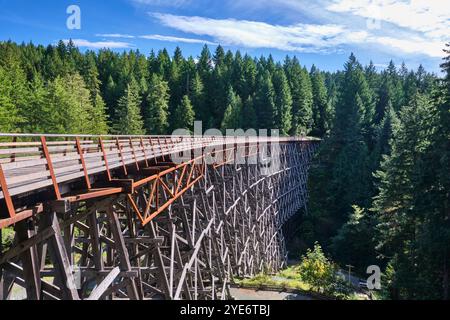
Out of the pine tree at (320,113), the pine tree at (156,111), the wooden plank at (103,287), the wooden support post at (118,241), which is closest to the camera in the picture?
the wooden plank at (103,287)

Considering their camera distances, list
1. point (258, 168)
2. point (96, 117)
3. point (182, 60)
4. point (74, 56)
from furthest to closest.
Answer: 1. point (182, 60)
2. point (74, 56)
3. point (96, 117)
4. point (258, 168)

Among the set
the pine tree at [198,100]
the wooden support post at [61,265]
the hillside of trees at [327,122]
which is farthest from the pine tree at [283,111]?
the wooden support post at [61,265]

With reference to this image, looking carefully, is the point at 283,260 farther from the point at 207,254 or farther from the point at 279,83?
the point at 279,83

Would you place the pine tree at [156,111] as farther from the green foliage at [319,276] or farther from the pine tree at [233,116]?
the green foliage at [319,276]

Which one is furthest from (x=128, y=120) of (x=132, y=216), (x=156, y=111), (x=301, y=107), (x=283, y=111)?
(x=132, y=216)

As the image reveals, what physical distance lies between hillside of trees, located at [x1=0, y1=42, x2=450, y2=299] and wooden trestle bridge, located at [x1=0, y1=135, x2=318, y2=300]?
891cm

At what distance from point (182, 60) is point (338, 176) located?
4555 centimetres

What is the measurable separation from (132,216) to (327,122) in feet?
186

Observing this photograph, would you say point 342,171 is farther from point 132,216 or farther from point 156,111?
point 132,216

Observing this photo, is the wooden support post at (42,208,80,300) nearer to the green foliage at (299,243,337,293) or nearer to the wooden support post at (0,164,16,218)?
the wooden support post at (0,164,16,218)

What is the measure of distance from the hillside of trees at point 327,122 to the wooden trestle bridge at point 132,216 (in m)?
8.91

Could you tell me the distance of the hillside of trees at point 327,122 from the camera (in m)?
18.2

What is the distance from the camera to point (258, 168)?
99.4 feet
